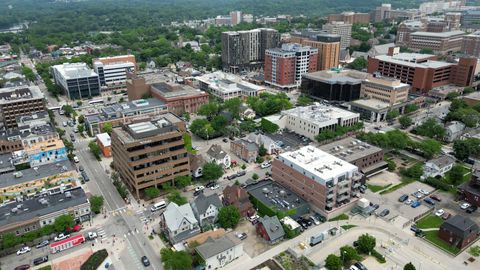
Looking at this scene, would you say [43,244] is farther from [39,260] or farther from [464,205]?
[464,205]

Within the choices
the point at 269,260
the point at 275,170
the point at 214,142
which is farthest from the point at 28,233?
the point at 214,142

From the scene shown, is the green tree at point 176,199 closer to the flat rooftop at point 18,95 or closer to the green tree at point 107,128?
the green tree at point 107,128

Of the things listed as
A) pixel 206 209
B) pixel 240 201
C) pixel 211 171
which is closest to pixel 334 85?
pixel 211 171

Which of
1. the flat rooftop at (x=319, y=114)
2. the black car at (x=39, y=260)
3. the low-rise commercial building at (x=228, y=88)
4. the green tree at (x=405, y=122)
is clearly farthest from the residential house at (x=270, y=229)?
the low-rise commercial building at (x=228, y=88)

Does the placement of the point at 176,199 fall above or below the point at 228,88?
below

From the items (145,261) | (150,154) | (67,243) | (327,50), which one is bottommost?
(145,261)

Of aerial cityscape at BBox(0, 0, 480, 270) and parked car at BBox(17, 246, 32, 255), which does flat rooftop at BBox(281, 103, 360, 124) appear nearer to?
aerial cityscape at BBox(0, 0, 480, 270)

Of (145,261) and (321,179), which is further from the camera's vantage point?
(321,179)
